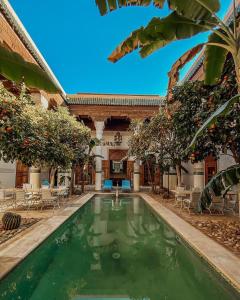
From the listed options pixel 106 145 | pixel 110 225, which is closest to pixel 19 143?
pixel 110 225

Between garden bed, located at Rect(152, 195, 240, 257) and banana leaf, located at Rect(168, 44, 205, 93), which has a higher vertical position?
banana leaf, located at Rect(168, 44, 205, 93)

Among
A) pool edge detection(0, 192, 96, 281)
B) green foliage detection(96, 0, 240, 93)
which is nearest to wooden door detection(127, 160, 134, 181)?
pool edge detection(0, 192, 96, 281)

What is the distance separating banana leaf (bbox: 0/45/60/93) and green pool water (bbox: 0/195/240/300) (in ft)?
9.44

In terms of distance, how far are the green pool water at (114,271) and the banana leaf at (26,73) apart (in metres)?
2.88

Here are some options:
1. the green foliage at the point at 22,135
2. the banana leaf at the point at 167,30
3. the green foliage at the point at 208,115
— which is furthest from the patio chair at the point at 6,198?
the banana leaf at the point at 167,30

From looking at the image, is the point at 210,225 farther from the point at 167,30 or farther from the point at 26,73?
the point at 26,73

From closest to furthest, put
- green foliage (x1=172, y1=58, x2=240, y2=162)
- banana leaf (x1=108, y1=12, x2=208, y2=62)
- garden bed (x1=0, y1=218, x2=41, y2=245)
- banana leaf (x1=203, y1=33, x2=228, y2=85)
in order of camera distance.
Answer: banana leaf (x1=108, y1=12, x2=208, y2=62), banana leaf (x1=203, y1=33, x2=228, y2=85), garden bed (x1=0, y1=218, x2=41, y2=245), green foliage (x1=172, y1=58, x2=240, y2=162)

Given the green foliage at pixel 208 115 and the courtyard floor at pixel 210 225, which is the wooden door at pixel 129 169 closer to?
the courtyard floor at pixel 210 225

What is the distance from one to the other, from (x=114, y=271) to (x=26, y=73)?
11.6ft

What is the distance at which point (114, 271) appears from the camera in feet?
15.6

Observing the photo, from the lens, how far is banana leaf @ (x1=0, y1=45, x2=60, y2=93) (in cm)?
314

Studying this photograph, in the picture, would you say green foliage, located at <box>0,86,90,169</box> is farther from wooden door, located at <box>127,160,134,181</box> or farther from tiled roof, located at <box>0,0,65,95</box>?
wooden door, located at <box>127,160,134,181</box>

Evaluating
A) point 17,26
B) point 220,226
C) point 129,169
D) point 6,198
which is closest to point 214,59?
point 220,226

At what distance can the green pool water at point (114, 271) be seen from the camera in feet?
12.9
